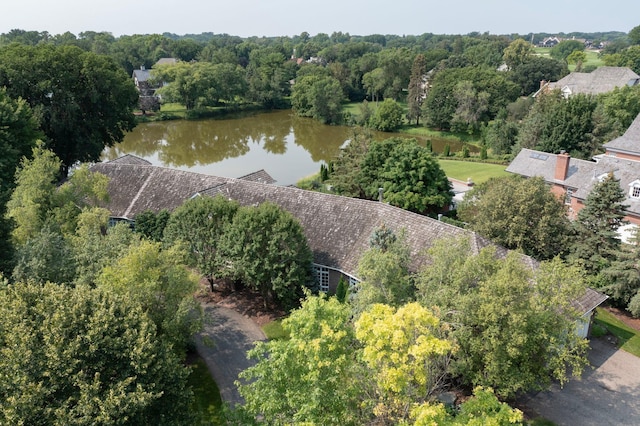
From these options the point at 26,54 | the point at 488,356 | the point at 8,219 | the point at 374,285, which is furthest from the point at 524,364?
the point at 26,54

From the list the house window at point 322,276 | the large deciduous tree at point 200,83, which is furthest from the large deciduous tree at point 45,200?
the large deciduous tree at point 200,83

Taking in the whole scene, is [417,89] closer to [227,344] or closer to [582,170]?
[582,170]

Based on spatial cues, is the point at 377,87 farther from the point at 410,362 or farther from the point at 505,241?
the point at 410,362

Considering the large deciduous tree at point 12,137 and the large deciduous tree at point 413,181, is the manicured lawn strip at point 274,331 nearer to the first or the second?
the large deciduous tree at point 413,181

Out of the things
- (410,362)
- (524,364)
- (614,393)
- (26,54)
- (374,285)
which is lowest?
(614,393)

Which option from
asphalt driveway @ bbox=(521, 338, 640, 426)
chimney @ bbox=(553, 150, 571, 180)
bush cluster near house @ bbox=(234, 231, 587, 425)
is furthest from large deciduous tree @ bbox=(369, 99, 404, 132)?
asphalt driveway @ bbox=(521, 338, 640, 426)

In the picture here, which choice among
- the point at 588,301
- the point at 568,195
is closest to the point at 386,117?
the point at 568,195
